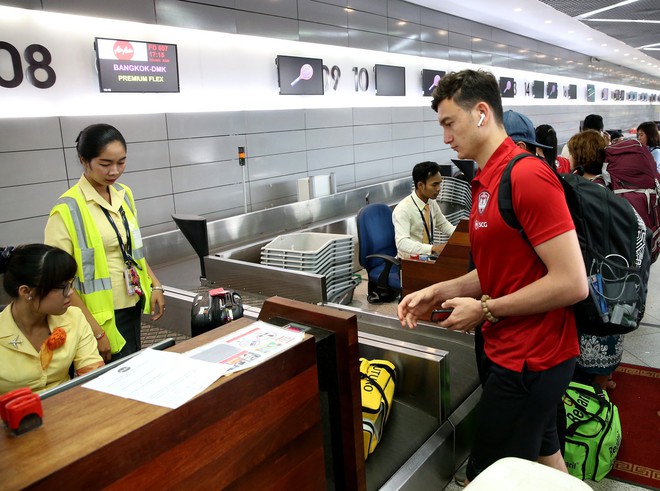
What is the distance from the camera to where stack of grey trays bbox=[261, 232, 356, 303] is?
371cm

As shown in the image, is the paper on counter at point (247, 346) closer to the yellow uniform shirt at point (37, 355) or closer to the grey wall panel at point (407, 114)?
the yellow uniform shirt at point (37, 355)

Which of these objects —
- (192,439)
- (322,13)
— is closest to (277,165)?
(322,13)

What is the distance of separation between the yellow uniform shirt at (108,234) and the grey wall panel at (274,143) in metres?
4.86

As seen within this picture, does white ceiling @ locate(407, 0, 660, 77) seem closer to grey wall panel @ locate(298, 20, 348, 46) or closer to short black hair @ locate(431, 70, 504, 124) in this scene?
grey wall panel @ locate(298, 20, 348, 46)

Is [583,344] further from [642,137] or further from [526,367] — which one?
[642,137]

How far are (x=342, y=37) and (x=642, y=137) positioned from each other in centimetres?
472

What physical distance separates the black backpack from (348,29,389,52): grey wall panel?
24.7 ft

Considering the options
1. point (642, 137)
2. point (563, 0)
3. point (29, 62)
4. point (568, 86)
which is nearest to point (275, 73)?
point (29, 62)

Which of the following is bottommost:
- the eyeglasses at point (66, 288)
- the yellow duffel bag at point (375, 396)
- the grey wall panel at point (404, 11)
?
the yellow duffel bag at point (375, 396)

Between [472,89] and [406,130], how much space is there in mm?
9124

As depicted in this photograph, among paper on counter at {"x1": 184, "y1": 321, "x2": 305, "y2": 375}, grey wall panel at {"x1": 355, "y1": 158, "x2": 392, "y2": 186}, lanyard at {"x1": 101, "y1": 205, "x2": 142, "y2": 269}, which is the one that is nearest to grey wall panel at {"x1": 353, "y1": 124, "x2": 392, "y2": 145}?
grey wall panel at {"x1": 355, "y1": 158, "x2": 392, "y2": 186}

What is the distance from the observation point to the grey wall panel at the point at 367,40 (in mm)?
8586

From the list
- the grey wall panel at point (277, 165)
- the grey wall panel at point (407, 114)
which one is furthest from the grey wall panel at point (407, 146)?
the grey wall panel at point (277, 165)

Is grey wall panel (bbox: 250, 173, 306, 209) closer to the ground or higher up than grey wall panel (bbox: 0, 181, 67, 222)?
closer to the ground
